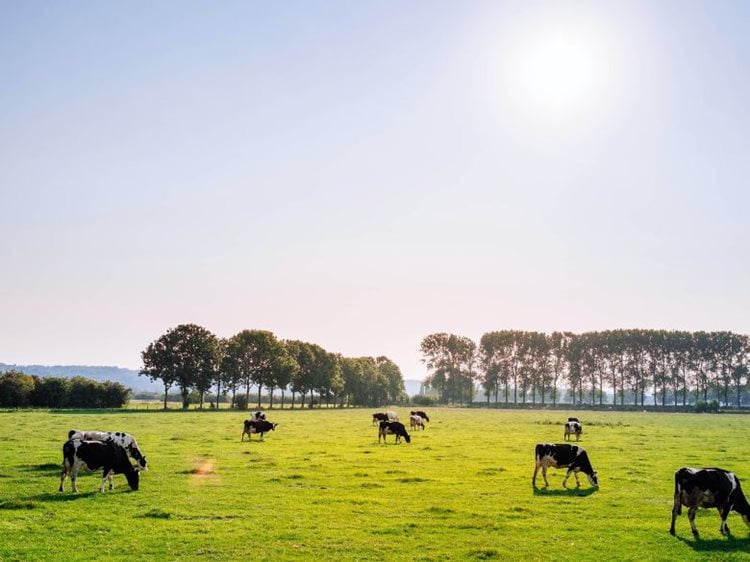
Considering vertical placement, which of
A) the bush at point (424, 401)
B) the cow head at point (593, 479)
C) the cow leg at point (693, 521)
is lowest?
the bush at point (424, 401)

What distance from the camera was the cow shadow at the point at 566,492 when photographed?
25.3m

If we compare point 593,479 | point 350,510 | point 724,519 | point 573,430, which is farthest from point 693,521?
point 573,430

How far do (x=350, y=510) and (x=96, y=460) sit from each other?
10.8 meters

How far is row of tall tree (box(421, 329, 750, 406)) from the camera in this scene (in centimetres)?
16775

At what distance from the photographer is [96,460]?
80.1 feet

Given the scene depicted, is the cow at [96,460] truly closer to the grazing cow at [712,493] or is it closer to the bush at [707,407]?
the grazing cow at [712,493]

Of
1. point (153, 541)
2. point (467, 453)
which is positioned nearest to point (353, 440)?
point (467, 453)

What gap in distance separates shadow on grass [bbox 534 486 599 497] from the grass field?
9 cm

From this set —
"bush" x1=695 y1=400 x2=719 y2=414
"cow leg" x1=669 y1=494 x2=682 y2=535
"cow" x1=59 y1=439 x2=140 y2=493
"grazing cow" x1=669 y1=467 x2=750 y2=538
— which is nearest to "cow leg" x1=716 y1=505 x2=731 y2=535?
"grazing cow" x1=669 y1=467 x2=750 y2=538

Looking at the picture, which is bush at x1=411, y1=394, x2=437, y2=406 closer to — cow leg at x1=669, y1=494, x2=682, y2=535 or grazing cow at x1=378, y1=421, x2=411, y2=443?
grazing cow at x1=378, y1=421, x2=411, y2=443

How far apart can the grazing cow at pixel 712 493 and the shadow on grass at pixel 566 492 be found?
259 inches

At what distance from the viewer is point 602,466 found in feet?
112

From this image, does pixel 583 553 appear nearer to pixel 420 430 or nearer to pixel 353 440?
pixel 353 440

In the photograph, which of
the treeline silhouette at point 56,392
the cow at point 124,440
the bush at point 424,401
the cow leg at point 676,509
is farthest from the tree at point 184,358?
the cow leg at point 676,509
